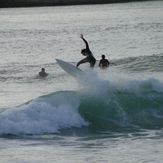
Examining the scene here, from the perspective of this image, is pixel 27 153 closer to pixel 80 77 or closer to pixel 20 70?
pixel 80 77

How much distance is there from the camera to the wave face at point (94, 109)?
2330 centimetres

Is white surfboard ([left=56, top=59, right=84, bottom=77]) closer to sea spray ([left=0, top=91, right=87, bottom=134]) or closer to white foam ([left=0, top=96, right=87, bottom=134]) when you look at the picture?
sea spray ([left=0, top=91, right=87, bottom=134])

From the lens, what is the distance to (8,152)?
64.6 ft

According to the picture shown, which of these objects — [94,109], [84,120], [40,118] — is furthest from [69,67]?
[40,118]

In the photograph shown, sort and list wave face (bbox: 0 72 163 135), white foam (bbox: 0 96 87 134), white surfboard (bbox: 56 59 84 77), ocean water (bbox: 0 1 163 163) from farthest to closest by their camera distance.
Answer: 1. white surfboard (bbox: 56 59 84 77)
2. wave face (bbox: 0 72 163 135)
3. white foam (bbox: 0 96 87 134)
4. ocean water (bbox: 0 1 163 163)

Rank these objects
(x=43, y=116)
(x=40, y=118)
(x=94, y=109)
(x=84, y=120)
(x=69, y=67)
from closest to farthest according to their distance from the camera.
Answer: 1. (x=40, y=118)
2. (x=43, y=116)
3. (x=84, y=120)
4. (x=94, y=109)
5. (x=69, y=67)

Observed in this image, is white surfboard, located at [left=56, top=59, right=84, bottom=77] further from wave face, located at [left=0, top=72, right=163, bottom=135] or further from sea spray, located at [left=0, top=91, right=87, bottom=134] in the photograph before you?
sea spray, located at [left=0, top=91, right=87, bottom=134]

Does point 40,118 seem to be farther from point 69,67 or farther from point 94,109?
point 69,67

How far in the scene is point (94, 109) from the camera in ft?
85.1

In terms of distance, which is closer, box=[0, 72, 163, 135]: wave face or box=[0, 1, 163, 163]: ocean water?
box=[0, 1, 163, 163]: ocean water

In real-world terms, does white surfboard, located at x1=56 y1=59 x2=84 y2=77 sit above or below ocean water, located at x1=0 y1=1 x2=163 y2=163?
above

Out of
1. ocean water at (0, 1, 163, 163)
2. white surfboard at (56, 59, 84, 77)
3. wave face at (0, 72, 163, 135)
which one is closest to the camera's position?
ocean water at (0, 1, 163, 163)

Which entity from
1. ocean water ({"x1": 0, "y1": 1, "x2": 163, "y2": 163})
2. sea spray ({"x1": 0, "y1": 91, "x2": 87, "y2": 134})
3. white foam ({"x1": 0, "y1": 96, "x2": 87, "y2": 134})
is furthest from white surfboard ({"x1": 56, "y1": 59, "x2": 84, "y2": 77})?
white foam ({"x1": 0, "y1": 96, "x2": 87, "y2": 134})

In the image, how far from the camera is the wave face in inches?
917
